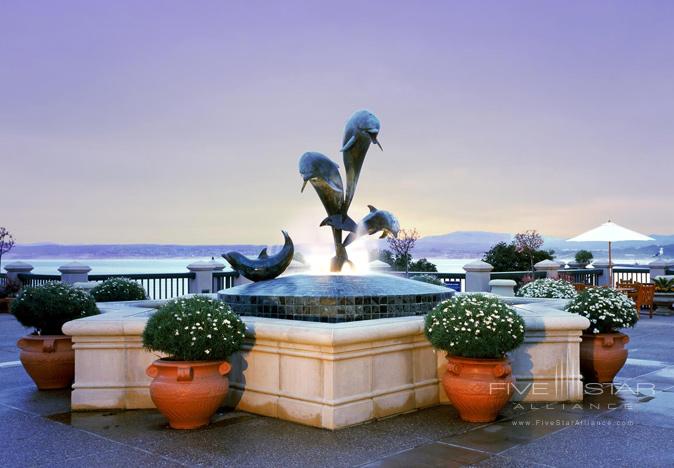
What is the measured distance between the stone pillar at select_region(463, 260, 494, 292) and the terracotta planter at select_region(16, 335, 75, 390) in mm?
14785

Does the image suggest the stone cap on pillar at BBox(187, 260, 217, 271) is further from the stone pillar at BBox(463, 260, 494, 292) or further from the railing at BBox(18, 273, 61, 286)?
the stone pillar at BBox(463, 260, 494, 292)

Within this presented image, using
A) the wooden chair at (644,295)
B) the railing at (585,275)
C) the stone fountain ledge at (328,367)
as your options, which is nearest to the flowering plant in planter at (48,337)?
the stone fountain ledge at (328,367)

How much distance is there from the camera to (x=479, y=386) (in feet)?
21.0

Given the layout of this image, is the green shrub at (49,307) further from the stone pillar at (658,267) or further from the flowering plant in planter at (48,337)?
the stone pillar at (658,267)

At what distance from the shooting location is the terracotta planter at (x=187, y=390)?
6.16 metres

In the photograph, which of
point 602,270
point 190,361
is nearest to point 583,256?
point 602,270

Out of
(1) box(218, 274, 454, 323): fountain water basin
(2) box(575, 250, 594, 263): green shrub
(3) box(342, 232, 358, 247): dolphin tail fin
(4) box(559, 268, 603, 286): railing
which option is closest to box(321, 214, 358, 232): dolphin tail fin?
(3) box(342, 232, 358, 247): dolphin tail fin

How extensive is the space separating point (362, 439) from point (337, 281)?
275 cm

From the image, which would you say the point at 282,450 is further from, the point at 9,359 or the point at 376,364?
the point at 9,359

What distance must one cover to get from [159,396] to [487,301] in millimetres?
3386

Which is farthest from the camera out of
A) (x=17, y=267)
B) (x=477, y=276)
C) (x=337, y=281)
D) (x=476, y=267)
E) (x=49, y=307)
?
(x=17, y=267)

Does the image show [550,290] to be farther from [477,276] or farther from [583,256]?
[583,256]

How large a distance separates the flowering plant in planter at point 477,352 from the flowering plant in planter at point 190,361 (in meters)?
2.10

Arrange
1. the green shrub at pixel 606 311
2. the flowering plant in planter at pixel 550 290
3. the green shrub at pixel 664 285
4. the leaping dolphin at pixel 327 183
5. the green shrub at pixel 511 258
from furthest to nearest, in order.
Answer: the green shrub at pixel 511 258
the green shrub at pixel 664 285
the flowering plant in planter at pixel 550 290
the leaping dolphin at pixel 327 183
the green shrub at pixel 606 311
